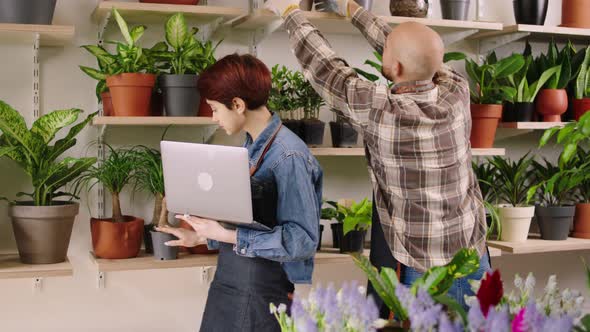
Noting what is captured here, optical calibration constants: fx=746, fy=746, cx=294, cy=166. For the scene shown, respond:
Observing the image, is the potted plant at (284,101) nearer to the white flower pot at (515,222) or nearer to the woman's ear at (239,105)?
the woman's ear at (239,105)

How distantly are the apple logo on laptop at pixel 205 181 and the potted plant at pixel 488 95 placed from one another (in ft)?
4.50

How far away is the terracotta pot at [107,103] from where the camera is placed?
2.54m

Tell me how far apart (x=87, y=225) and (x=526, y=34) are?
1.88 metres

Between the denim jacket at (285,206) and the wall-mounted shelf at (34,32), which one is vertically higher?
the wall-mounted shelf at (34,32)

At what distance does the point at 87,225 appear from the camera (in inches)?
110

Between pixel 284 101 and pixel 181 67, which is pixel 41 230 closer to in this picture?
pixel 181 67

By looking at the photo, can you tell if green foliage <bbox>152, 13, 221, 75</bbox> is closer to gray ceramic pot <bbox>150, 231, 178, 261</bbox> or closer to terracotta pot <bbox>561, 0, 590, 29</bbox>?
gray ceramic pot <bbox>150, 231, 178, 261</bbox>

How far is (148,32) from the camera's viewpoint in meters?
2.82

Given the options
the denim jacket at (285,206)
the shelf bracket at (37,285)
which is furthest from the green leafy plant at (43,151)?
the denim jacket at (285,206)

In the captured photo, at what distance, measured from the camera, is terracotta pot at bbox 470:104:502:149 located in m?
2.95

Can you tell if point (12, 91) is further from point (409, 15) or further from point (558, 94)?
point (558, 94)

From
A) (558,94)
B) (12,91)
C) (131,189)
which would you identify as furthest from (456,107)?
(12,91)

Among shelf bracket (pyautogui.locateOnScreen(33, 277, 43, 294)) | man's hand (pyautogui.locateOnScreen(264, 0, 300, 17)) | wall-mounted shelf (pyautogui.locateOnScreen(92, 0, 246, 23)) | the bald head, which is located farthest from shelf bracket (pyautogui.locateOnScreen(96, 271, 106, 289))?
the bald head

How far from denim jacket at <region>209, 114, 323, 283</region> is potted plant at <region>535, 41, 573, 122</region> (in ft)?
4.53
